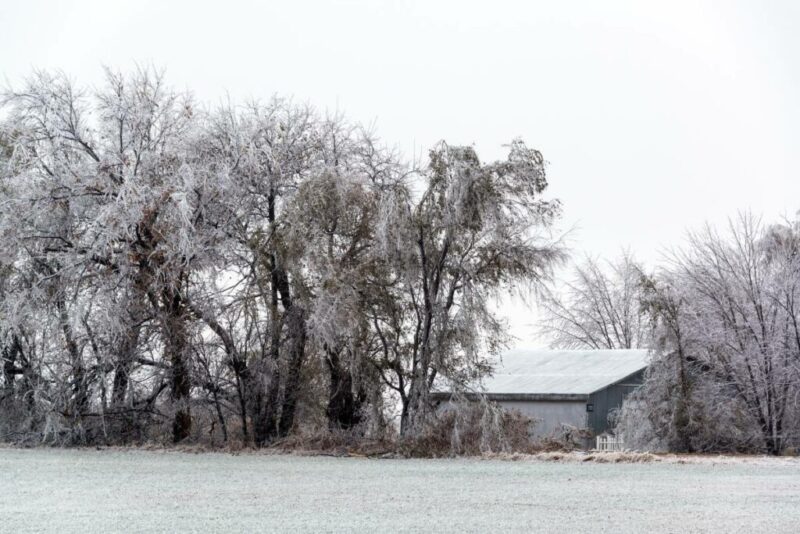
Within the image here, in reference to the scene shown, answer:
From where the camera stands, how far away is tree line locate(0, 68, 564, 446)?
2166 centimetres

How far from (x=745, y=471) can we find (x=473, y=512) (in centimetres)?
734

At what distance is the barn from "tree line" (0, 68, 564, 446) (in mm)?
6494

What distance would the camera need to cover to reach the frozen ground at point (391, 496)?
34.8 ft

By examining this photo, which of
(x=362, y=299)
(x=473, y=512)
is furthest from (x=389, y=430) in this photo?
(x=473, y=512)

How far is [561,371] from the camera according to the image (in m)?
33.4

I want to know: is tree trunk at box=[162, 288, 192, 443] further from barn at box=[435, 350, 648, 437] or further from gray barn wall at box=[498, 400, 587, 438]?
gray barn wall at box=[498, 400, 587, 438]

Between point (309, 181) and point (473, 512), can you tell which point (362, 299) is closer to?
point (309, 181)

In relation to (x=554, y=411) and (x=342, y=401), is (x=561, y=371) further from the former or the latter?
(x=342, y=401)

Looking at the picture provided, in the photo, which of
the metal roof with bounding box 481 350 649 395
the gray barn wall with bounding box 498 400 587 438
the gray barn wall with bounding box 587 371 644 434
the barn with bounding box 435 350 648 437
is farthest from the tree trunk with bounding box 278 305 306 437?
the gray barn wall with bounding box 587 371 644 434

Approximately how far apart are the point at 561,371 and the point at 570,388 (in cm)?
257

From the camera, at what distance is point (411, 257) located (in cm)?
2164

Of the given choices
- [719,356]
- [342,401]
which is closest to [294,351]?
[342,401]

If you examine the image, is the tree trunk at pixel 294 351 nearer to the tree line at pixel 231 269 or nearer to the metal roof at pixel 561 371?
the tree line at pixel 231 269

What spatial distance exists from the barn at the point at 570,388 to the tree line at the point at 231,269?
21.3ft
